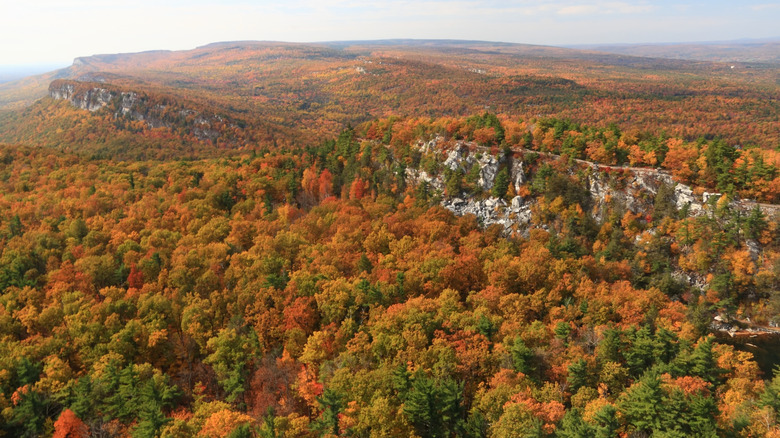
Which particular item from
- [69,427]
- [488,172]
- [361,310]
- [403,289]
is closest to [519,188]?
[488,172]

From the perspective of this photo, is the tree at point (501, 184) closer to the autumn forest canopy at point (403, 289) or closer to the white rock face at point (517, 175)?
the autumn forest canopy at point (403, 289)

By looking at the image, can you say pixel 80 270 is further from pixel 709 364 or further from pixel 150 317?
pixel 709 364

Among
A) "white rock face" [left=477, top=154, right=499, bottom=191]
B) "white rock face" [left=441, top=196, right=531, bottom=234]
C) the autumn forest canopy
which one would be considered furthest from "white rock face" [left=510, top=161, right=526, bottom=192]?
"white rock face" [left=477, top=154, right=499, bottom=191]

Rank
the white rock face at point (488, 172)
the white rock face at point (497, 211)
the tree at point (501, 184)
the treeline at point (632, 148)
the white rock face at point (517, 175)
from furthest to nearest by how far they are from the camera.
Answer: the white rock face at point (488, 172) → the white rock face at point (517, 175) → the tree at point (501, 184) → the white rock face at point (497, 211) → the treeline at point (632, 148)

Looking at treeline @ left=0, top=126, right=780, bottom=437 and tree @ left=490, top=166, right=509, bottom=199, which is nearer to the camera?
treeline @ left=0, top=126, right=780, bottom=437

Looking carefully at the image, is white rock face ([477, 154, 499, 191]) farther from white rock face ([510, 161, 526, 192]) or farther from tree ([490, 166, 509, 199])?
white rock face ([510, 161, 526, 192])

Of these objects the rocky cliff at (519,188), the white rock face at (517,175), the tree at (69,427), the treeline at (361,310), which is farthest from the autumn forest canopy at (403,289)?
the white rock face at (517,175)
